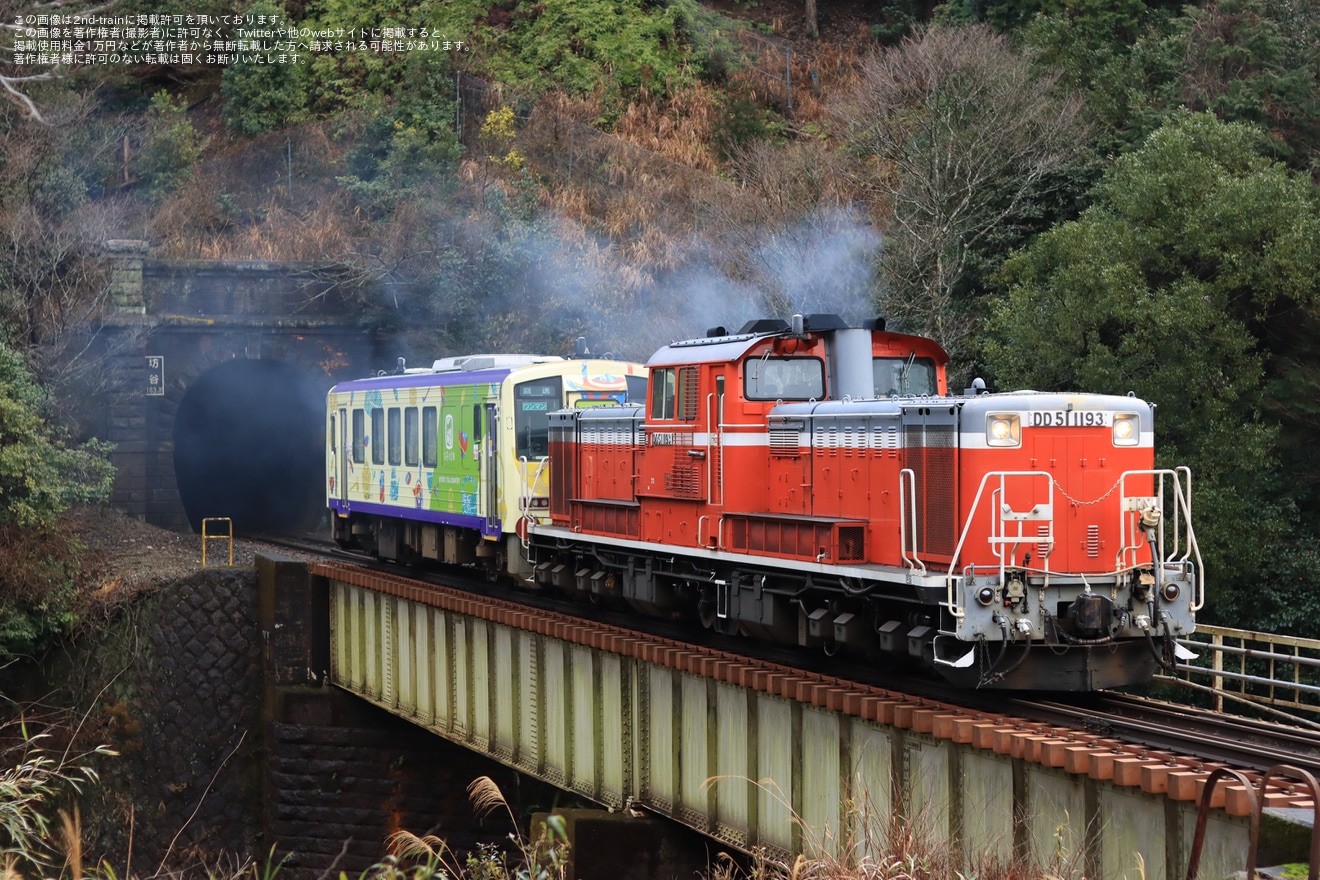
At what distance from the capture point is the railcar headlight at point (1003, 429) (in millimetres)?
11102

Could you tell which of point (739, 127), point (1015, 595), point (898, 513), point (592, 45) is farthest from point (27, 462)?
point (592, 45)

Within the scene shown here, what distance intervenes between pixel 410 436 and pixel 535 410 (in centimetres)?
448

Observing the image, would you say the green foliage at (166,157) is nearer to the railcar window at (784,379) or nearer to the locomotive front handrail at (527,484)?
the locomotive front handrail at (527,484)

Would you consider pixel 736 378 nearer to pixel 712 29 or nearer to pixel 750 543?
pixel 750 543

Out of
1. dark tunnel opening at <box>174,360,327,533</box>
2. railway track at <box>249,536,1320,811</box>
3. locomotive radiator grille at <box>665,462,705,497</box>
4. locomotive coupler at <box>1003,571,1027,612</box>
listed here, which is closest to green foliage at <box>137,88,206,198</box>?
dark tunnel opening at <box>174,360,327,533</box>

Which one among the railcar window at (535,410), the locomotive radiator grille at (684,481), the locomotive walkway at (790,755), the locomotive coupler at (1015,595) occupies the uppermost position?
the railcar window at (535,410)

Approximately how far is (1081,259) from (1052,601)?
14455 mm

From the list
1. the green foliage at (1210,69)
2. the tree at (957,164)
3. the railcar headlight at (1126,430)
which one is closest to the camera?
the railcar headlight at (1126,430)

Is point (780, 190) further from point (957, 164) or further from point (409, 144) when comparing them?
point (409, 144)

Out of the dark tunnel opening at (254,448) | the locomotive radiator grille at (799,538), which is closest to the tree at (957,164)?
the locomotive radiator grille at (799,538)

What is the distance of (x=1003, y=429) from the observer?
439 inches

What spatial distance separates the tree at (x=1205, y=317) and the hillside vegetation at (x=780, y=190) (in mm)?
65

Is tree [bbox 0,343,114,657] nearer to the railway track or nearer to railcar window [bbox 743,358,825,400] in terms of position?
the railway track

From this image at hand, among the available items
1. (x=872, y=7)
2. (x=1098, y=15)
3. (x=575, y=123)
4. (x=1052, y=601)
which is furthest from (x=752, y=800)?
(x=872, y=7)
